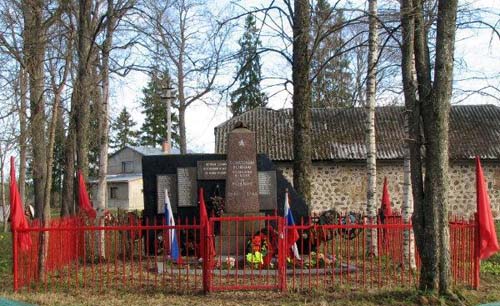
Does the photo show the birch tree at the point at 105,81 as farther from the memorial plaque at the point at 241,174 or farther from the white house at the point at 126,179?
the white house at the point at 126,179

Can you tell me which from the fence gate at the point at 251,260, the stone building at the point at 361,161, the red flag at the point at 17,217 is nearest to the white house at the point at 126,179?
the stone building at the point at 361,161

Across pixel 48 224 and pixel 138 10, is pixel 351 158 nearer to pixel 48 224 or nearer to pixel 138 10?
pixel 138 10

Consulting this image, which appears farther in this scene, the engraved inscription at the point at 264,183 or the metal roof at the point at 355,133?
the metal roof at the point at 355,133

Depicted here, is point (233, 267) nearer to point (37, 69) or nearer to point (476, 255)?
point (476, 255)

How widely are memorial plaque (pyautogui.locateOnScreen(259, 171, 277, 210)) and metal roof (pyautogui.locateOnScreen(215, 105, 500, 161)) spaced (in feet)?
29.5

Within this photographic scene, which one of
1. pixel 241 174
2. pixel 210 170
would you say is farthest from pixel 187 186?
pixel 241 174

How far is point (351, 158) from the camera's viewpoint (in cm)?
2167

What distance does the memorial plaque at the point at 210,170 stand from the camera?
12766mm

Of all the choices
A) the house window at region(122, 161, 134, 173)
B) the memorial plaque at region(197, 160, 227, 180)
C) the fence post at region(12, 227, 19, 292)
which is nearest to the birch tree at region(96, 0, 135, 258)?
the memorial plaque at region(197, 160, 227, 180)

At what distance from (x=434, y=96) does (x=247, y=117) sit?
17.8 m

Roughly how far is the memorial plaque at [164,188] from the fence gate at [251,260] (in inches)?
49.2

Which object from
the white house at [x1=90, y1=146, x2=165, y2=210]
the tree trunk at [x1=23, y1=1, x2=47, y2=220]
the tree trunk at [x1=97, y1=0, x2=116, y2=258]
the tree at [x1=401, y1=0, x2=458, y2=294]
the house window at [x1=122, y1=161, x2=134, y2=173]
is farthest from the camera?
the house window at [x1=122, y1=161, x2=134, y2=173]

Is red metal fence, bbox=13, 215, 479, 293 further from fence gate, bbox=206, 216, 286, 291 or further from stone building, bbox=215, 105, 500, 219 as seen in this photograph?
stone building, bbox=215, 105, 500, 219

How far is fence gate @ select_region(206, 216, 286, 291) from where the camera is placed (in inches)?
313
